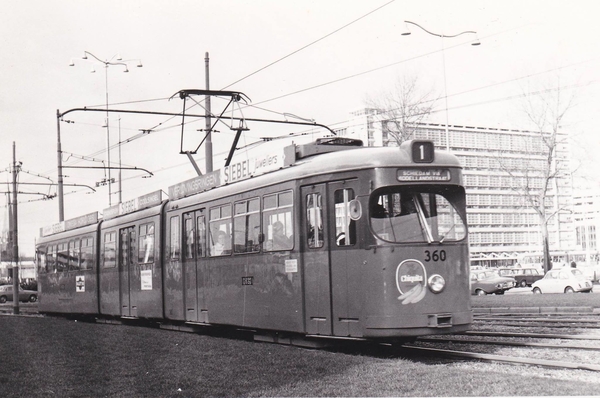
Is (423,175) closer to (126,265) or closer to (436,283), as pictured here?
(436,283)

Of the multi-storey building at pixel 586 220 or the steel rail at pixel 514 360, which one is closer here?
the steel rail at pixel 514 360

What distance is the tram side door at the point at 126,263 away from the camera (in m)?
21.2

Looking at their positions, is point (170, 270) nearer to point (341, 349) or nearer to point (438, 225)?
point (341, 349)

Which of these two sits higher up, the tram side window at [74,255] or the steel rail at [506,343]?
the tram side window at [74,255]

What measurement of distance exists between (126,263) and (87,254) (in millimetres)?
4099

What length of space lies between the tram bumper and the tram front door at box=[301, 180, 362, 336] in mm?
284

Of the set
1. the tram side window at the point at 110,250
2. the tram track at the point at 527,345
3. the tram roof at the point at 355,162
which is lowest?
the tram track at the point at 527,345

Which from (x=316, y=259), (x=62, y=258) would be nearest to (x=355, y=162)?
(x=316, y=259)

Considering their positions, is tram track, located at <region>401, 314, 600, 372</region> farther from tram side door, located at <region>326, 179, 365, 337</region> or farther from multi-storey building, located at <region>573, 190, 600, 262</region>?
multi-storey building, located at <region>573, 190, 600, 262</region>

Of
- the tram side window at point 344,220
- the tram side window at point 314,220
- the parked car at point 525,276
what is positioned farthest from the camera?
the parked car at point 525,276

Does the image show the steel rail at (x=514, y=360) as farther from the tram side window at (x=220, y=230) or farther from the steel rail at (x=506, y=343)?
the tram side window at (x=220, y=230)

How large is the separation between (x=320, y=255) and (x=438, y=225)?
6.23 ft

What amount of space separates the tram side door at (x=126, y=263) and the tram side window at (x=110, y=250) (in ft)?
1.67

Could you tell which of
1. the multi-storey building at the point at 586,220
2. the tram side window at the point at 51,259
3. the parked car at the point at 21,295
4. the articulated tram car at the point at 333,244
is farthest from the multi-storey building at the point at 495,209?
the articulated tram car at the point at 333,244
